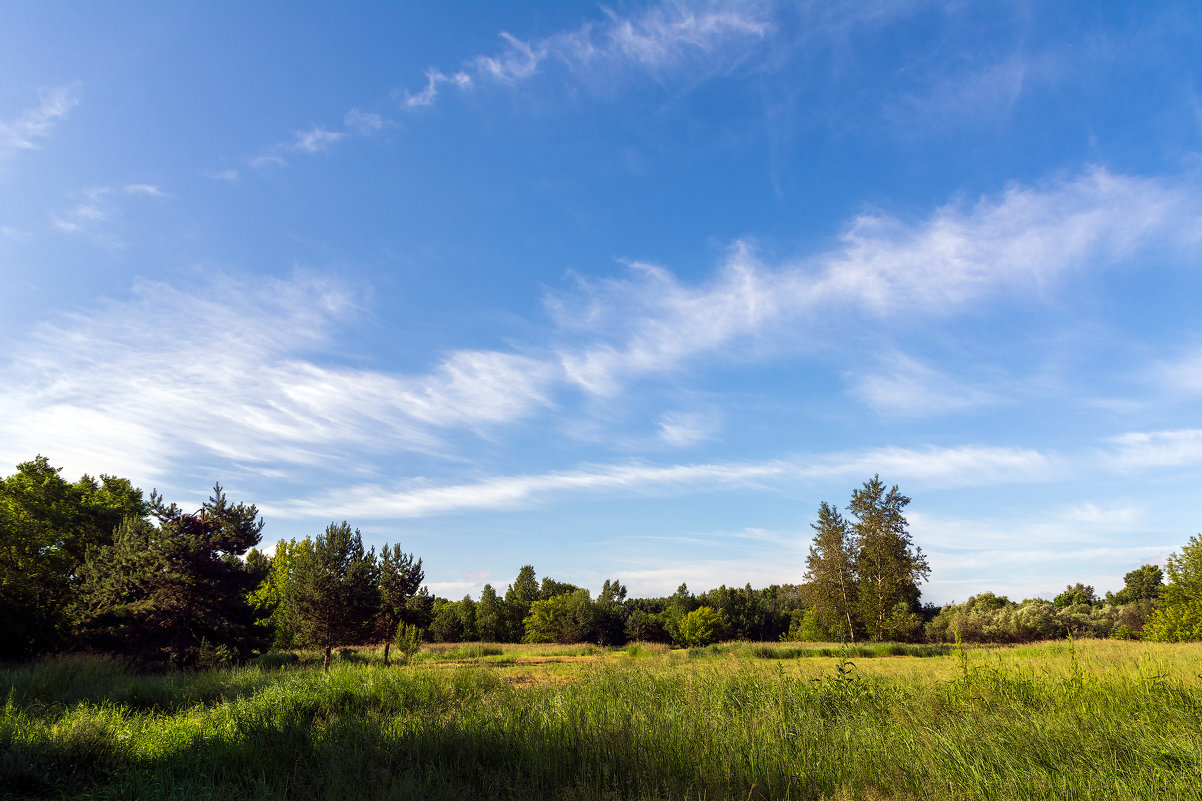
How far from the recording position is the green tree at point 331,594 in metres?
25.4

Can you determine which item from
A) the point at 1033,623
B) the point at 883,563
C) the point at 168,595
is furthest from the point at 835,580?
the point at 168,595

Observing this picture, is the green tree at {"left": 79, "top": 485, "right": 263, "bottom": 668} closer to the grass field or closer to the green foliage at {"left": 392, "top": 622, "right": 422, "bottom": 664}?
the green foliage at {"left": 392, "top": 622, "right": 422, "bottom": 664}

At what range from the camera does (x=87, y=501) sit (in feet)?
98.7

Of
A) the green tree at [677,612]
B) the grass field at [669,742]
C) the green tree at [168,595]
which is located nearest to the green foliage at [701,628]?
the green tree at [677,612]

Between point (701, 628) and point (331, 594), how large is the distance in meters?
50.1

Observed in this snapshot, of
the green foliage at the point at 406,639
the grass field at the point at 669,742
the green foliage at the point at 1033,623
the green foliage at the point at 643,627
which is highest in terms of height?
the grass field at the point at 669,742

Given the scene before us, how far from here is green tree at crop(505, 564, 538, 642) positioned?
76.4m

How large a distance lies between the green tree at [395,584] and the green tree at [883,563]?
2994 centimetres

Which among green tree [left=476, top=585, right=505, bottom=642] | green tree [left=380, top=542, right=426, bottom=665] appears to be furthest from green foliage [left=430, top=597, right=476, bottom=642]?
green tree [left=380, top=542, right=426, bottom=665]

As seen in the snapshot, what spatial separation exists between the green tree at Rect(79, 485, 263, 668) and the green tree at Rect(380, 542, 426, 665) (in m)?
5.68

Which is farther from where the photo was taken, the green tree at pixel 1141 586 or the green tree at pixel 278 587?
the green tree at pixel 1141 586

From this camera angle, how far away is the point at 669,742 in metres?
6.58

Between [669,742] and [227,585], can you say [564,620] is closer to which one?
[227,585]

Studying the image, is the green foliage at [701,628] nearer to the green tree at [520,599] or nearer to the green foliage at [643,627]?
the green foliage at [643,627]
